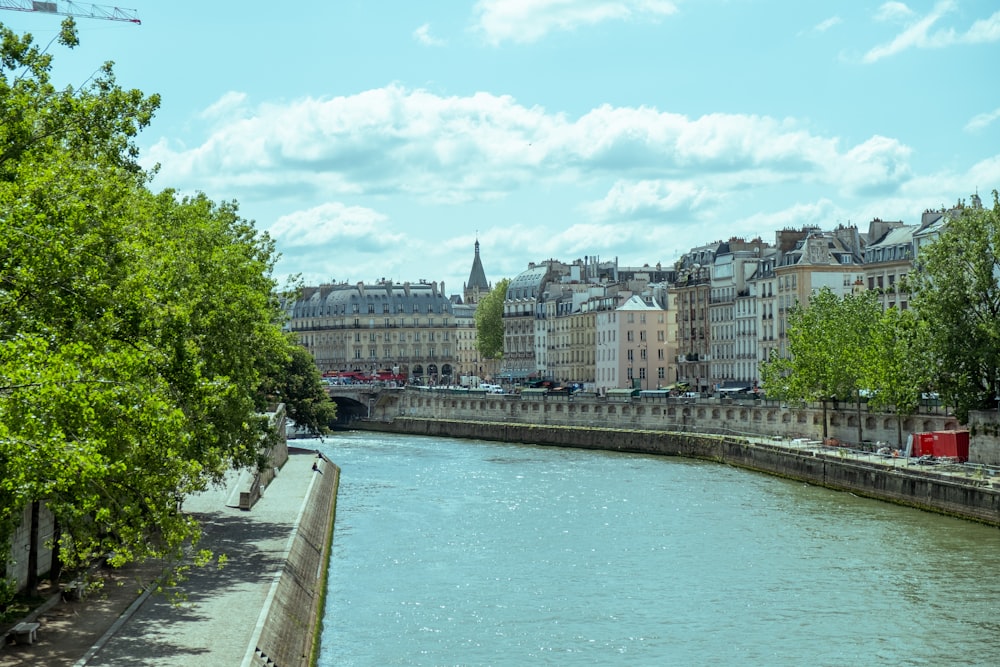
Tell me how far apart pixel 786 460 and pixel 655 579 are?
109ft

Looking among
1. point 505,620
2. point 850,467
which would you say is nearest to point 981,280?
point 850,467

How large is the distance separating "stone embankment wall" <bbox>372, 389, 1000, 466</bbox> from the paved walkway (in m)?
35.3

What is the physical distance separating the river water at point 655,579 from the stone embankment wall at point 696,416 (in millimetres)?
7826

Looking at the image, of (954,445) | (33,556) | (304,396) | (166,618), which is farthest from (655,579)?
(304,396)

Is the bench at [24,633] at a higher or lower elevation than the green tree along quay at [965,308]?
lower

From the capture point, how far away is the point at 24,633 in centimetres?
2858

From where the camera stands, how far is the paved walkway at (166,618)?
92.1 feet

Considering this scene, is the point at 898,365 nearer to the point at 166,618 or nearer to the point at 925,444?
the point at 925,444

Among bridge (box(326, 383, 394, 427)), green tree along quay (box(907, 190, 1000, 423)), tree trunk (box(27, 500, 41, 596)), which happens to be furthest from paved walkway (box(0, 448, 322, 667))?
bridge (box(326, 383, 394, 427))

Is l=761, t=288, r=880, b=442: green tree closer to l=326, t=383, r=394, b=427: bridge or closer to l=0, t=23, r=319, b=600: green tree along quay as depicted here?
l=0, t=23, r=319, b=600: green tree along quay

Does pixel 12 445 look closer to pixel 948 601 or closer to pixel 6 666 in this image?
pixel 6 666

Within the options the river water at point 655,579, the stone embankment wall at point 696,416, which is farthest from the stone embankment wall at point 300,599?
the stone embankment wall at point 696,416

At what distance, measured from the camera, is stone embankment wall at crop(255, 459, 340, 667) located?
3083cm

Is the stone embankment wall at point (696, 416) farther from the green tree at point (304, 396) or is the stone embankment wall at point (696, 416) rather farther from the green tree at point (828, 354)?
the green tree at point (304, 396)
